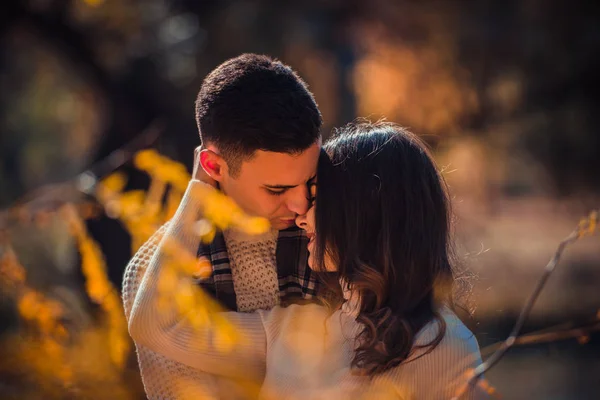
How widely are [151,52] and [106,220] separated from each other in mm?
1692

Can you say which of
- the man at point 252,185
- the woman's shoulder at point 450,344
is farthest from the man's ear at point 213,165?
the woman's shoulder at point 450,344

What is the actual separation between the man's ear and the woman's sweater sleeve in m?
0.14

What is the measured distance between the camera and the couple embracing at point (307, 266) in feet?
6.79

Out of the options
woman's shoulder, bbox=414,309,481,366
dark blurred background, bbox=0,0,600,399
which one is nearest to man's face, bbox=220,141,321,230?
woman's shoulder, bbox=414,309,481,366

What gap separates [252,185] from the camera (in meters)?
2.38

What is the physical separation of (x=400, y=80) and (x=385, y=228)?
200 inches

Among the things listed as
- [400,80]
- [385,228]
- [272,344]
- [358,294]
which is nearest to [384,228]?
[385,228]

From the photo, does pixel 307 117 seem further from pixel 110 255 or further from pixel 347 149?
pixel 110 255

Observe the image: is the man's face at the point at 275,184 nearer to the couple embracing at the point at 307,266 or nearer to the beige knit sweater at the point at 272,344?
the couple embracing at the point at 307,266

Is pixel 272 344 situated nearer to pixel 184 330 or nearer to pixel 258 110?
pixel 184 330

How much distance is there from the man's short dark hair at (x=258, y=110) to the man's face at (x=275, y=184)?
2 cm

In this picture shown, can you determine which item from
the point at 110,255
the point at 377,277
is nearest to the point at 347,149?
the point at 377,277

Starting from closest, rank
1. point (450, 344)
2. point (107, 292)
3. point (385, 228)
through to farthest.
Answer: point (107, 292) → point (450, 344) → point (385, 228)

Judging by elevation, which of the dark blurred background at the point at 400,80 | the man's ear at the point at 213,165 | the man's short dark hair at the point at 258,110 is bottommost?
the dark blurred background at the point at 400,80
